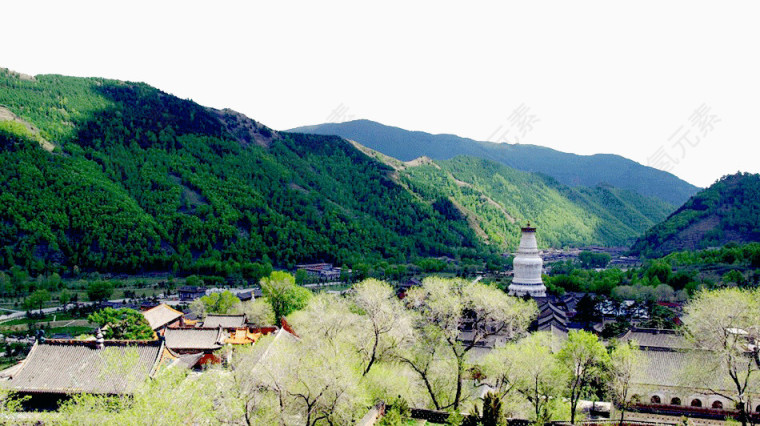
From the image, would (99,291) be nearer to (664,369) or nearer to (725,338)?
(664,369)

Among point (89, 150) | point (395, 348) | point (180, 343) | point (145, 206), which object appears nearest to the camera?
point (395, 348)

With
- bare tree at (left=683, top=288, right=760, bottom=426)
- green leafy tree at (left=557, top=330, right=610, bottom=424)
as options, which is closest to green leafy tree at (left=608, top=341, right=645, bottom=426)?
green leafy tree at (left=557, top=330, right=610, bottom=424)

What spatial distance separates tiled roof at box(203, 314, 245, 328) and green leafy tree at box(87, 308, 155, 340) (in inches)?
237

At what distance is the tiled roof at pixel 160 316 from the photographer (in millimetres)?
54219

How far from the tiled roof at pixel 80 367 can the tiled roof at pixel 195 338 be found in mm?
13826

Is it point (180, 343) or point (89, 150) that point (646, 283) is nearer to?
point (180, 343)

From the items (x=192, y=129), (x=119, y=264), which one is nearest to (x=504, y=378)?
(x=119, y=264)

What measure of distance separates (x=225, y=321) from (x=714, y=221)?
124965mm

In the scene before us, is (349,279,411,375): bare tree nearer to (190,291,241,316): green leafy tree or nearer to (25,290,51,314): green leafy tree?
(190,291,241,316): green leafy tree

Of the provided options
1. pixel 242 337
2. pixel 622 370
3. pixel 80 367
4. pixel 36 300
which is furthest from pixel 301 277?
pixel 622 370

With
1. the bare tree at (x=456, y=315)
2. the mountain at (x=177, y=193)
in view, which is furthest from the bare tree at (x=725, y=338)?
the mountain at (x=177, y=193)

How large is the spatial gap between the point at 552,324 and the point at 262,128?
152 meters

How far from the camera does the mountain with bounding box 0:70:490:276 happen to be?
106 meters

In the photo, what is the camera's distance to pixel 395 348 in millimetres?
29125
